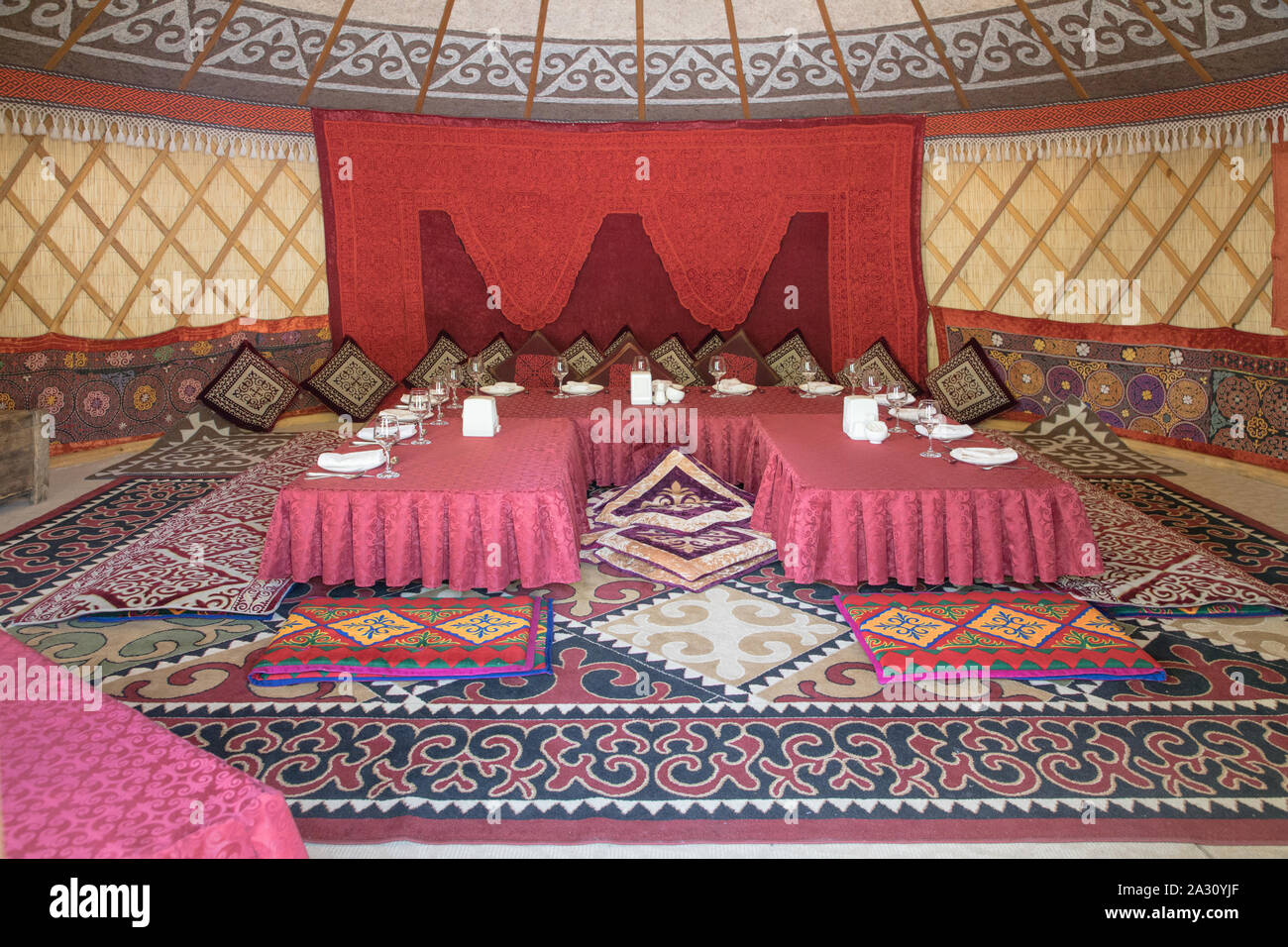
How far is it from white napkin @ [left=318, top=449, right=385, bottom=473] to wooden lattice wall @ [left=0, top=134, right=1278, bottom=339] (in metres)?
3.02

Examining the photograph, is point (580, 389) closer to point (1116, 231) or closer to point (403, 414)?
point (403, 414)

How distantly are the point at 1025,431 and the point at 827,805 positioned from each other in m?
4.41

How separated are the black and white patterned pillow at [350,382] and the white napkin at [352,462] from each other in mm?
2837

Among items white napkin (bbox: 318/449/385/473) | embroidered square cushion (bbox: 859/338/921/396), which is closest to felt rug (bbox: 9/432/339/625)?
white napkin (bbox: 318/449/385/473)

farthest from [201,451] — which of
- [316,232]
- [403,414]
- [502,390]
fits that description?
[403,414]

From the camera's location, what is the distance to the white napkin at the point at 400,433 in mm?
3420

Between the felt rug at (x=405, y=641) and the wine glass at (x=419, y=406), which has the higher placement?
the wine glass at (x=419, y=406)

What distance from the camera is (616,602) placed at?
3.15 meters

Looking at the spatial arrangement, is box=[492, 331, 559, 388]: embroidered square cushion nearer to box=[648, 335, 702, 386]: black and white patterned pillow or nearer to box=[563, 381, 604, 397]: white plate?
box=[648, 335, 702, 386]: black and white patterned pillow

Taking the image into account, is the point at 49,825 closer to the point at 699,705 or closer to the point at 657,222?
the point at 699,705

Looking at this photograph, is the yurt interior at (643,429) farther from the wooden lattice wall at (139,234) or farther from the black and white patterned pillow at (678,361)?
the black and white patterned pillow at (678,361)

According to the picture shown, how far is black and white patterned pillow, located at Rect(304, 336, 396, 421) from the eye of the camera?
5984 mm

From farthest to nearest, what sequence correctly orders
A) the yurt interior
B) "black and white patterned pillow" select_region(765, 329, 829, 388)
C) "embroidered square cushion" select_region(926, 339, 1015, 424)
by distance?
"black and white patterned pillow" select_region(765, 329, 829, 388) < "embroidered square cushion" select_region(926, 339, 1015, 424) < the yurt interior

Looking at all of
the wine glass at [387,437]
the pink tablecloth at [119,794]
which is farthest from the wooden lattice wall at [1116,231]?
the pink tablecloth at [119,794]
